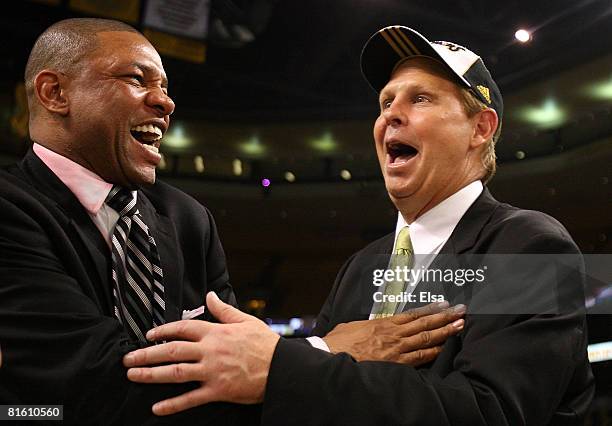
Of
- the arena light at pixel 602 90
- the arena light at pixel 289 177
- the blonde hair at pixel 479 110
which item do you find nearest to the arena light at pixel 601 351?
the arena light at pixel 602 90

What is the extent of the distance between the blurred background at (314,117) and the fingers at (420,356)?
1860mm

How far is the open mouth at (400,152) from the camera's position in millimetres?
1574

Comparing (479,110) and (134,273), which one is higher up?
(479,110)

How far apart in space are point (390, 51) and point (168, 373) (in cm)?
91

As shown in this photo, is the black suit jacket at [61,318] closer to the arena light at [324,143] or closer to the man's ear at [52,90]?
the man's ear at [52,90]

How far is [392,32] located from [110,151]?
68 centimetres

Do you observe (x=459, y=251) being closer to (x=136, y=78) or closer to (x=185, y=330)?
(x=185, y=330)

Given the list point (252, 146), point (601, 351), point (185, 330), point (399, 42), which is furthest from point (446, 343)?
point (252, 146)

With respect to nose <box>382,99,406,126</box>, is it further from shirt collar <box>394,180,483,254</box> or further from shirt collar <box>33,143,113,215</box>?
shirt collar <box>33,143,113,215</box>

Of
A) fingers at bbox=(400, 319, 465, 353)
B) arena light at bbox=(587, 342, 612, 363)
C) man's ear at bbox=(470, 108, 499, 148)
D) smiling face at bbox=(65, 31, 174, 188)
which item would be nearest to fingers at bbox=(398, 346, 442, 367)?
fingers at bbox=(400, 319, 465, 353)

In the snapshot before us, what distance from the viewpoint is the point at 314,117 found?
189 inches

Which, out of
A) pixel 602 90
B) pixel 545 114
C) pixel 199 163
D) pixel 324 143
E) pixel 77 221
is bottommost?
pixel 199 163

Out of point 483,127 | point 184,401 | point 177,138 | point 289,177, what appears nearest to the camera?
point 184,401

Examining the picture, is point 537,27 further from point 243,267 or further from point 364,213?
point 243,267
